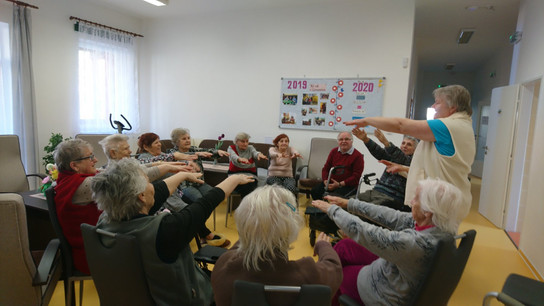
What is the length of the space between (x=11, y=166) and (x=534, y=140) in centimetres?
554

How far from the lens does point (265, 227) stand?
1.12m

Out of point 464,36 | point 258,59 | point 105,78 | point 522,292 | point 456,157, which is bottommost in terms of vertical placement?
point 522,292

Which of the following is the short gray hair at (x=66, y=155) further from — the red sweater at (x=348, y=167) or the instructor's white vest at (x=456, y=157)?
the red sweater at (x=348, y=167)

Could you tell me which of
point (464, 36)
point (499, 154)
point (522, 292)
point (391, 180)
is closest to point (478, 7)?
point (464, 36)

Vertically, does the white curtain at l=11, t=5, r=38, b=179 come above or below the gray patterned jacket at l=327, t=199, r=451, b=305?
above

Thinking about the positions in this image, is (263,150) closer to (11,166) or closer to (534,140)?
(11,166)

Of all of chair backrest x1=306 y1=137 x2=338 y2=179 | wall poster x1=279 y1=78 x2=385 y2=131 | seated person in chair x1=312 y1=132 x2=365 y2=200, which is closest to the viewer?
seated person in chair x1=312 y1=132 x2=365 y2=200

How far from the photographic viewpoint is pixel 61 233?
5.70ft

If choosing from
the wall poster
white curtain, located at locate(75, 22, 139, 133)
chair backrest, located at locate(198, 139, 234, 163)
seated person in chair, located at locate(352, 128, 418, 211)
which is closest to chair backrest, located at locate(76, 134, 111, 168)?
white curtain, located at locate(75, 22, 139, 133)

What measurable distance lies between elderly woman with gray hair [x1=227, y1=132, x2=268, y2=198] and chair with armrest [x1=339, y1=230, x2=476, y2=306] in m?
2.85

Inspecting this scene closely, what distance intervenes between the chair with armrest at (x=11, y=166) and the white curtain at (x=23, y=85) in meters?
1.22

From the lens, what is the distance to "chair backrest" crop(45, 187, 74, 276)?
1.71 m

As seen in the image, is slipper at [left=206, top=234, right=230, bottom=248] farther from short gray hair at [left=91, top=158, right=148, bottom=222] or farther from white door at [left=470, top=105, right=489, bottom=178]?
white door at [left=470, top=105, right=489, bottom=178]

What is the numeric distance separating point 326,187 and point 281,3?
3043mm
